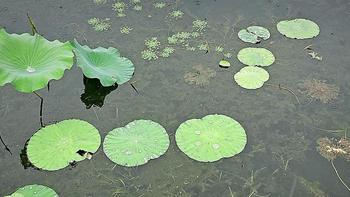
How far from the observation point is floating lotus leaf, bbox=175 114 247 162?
247 centimetres

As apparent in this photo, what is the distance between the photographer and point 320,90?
2.92 m

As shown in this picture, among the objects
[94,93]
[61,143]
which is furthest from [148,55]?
[61,143]

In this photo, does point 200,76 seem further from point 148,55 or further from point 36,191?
point 36,191

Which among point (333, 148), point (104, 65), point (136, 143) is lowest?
point (333, 148)

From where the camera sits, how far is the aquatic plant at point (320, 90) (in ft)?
9.43

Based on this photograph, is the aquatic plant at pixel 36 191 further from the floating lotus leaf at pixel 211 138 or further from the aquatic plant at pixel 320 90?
the aquatic plant at pixel 320 90

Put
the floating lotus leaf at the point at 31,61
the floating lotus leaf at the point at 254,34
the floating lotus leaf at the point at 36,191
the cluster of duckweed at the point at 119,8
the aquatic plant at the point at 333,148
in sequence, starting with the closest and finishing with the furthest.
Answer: the floating lotus leaf at the point at 36,191 < the floating lotus leaf at the point at 31,61 < the aquatic plant at the point at 333,148 < the floating lotus leaf at the point at 254,34 < the cluster of duckweed at the point at 119,8

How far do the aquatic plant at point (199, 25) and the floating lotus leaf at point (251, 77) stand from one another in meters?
0.55

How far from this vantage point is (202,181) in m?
2.42

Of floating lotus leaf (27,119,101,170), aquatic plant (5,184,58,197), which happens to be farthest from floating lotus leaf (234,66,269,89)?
aquatic plant (5,184,58,197)

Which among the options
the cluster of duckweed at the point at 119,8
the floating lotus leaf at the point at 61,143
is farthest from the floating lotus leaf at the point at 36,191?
the cluster of duckweed at the point at 119,8

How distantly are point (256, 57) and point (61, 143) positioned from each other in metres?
1.46

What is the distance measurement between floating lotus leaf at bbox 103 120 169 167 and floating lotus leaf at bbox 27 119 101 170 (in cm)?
10

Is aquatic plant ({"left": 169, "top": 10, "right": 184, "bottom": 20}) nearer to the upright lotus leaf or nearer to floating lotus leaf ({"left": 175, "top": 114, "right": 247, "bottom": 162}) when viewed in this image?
the upright lotus leaf
